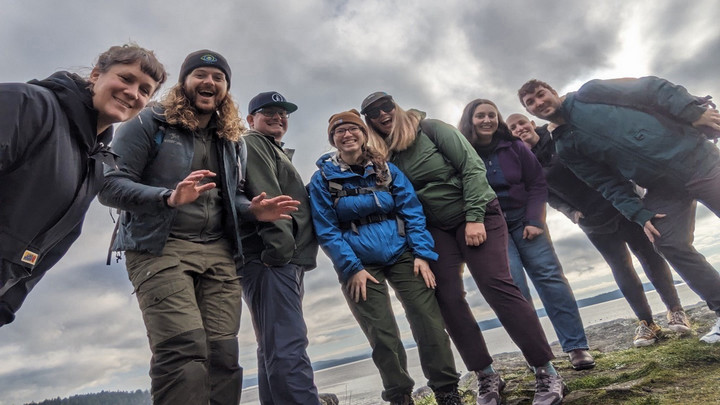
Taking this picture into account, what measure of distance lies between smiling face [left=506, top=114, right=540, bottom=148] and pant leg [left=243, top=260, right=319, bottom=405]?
4614 millimetres

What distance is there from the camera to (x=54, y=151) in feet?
9.29

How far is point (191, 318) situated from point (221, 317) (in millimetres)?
425

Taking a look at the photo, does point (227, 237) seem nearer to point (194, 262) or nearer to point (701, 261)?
point (194, 262)

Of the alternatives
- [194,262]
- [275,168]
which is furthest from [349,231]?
[194,262]

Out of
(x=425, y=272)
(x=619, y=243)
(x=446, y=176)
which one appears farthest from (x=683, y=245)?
(x=425, y=272)

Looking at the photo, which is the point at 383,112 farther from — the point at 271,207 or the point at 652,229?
the point at 652,229

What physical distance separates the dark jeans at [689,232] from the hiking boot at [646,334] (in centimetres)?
117

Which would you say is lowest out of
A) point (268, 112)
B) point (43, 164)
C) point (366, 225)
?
point (366, 225)

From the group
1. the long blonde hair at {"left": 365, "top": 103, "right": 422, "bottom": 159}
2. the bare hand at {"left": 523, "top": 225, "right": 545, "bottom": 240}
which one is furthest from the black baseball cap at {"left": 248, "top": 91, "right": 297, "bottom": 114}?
the bare hand at {"left": 523, "top": 225, "right": 545, "bottom": 240}

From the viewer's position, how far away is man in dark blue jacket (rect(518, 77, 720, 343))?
5.00 metres

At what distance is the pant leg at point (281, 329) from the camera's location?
3.74 m

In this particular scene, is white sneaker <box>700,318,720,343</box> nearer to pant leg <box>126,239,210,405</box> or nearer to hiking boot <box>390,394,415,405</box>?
hiking boot <box>390,394,415,405</box>

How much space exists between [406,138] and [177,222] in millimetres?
2874

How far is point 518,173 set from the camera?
5691mm
